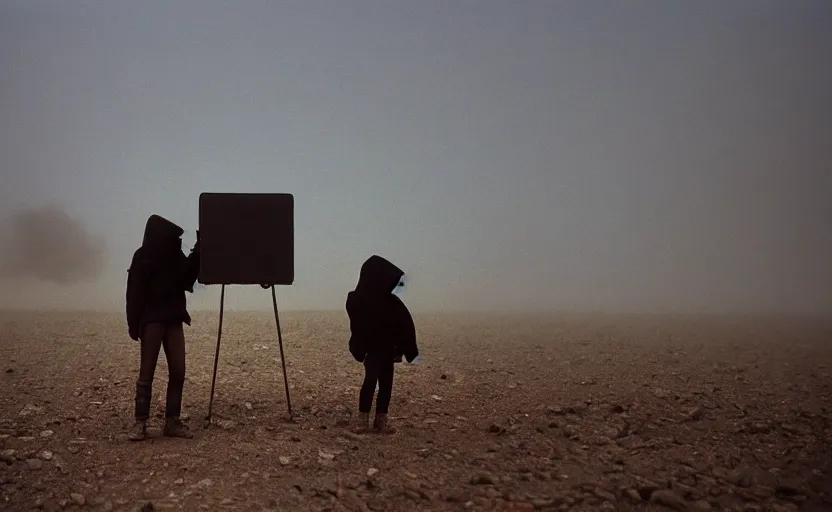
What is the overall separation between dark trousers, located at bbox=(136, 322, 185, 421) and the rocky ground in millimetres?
507

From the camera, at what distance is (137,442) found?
796 cm

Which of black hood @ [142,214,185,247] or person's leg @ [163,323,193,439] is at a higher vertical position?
black hood @ [142,214,185,247]

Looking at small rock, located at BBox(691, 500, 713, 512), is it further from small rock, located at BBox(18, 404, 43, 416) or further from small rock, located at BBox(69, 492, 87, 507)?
small rock, located at BBox(18, 404, 43, 416)

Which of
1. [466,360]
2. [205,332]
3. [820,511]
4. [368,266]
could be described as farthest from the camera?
[205,332]

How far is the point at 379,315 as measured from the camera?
8414 millimetres

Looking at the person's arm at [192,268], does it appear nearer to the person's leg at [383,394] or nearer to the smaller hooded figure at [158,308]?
the smaller hooded figure at [158,308]

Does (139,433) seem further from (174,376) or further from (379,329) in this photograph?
(379,329)

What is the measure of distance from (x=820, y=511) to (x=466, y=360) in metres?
9.80

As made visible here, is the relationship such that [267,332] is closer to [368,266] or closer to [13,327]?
[13,327]

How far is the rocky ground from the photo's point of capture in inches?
251

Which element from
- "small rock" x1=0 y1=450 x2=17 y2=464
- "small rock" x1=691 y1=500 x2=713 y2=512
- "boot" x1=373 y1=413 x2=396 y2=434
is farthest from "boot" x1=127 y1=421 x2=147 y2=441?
"small rock" x1=691 y1=500 x2=713 y2=512

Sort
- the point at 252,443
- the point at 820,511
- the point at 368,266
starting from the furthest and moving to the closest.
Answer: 1. the point at 368,266
2. the point at 252,443
3. the point at 820,511

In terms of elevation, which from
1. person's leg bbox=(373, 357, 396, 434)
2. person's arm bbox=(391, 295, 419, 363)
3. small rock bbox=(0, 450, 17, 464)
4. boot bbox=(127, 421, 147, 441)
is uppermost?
person's arm bbox=(391, 295, 419, 363)

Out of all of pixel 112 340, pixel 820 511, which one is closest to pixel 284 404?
pixel 820 511
